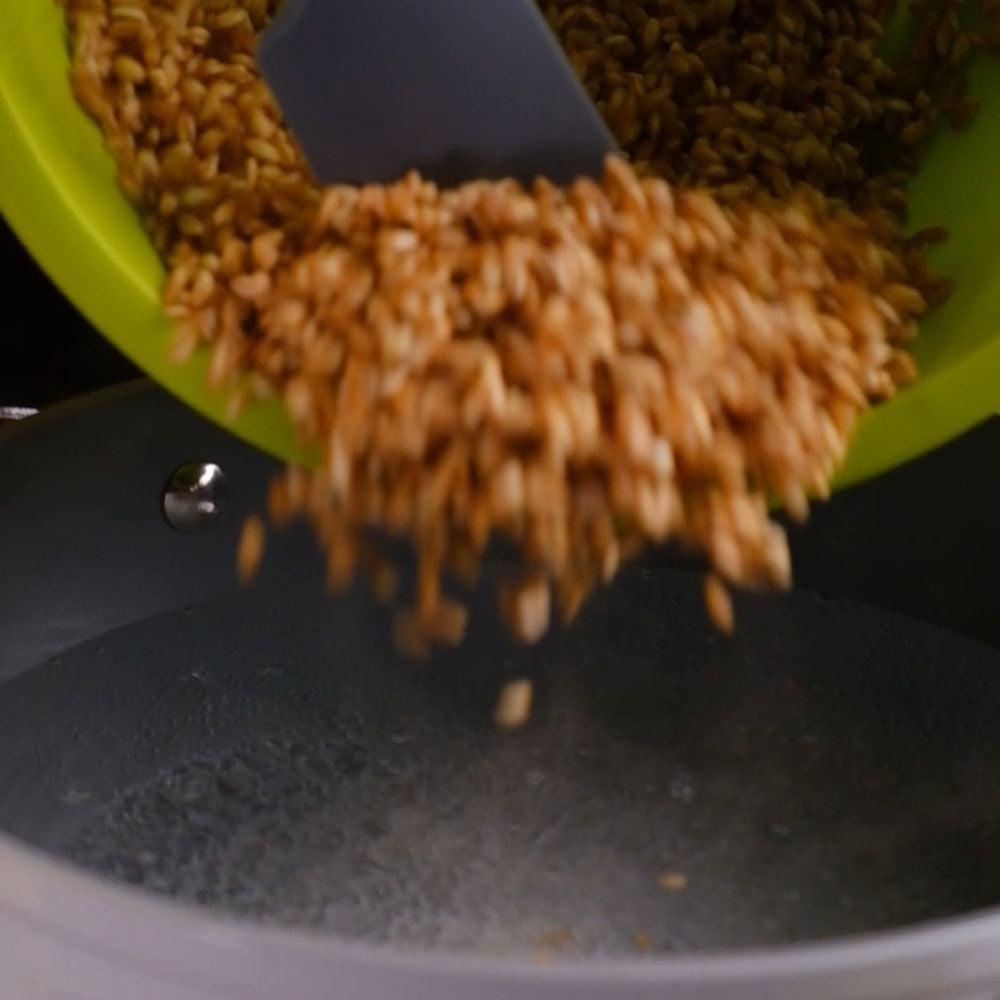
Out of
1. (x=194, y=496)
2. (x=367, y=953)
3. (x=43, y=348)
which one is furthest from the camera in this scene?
(x=43, y=348)

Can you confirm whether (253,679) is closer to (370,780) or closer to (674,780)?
(370,780)

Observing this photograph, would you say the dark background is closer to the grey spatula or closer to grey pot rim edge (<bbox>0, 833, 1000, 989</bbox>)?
the grey spatula

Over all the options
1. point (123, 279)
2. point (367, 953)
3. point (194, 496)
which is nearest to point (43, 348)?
point (194, 496)

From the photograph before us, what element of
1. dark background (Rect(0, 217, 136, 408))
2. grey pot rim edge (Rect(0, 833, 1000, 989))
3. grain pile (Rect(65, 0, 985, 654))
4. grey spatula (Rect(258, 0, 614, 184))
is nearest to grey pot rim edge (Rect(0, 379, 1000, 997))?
grey pot rim edge (Rect(0, 833, 1000, 989))

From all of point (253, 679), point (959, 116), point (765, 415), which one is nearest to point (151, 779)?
point (253, 679)

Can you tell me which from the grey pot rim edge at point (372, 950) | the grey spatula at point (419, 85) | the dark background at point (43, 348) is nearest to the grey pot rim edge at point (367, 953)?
the grey pot rim edge at point (372, 950)

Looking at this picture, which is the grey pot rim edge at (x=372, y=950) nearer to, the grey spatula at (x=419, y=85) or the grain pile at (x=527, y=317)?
the grain pile at (x=527, y=317)

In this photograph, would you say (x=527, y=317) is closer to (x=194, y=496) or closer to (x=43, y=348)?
(x=194, y=496)

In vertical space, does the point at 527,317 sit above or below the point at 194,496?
above

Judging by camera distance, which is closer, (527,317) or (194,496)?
A: (527,317)
